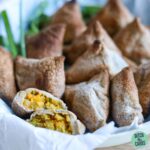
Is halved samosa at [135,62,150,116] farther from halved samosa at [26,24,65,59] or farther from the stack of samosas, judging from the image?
halved samosa at [26,24,65,59]

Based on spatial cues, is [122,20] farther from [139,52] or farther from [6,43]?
[6,43]

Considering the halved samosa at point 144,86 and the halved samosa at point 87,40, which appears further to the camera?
the halved samosa at point 87,40

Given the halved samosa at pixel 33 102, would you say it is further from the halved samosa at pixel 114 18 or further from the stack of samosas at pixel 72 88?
the halved samosa at pixel 114 18

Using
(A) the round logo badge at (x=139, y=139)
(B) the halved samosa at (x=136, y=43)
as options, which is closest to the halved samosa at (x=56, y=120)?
(A) the round logo badge at (x=139, y=139)

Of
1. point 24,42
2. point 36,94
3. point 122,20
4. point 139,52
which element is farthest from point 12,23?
point 36,94

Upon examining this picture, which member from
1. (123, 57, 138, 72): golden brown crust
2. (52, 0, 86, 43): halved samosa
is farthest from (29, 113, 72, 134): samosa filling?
(52, 0, 86, 43): halved samosa

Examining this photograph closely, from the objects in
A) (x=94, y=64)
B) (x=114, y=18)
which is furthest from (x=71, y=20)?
(x=94, y=64)

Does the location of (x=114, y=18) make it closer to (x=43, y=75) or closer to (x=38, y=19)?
(x=38, y=19)
